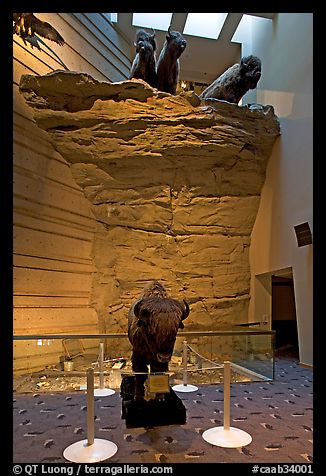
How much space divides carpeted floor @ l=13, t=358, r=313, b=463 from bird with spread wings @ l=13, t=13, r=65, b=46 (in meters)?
5.36

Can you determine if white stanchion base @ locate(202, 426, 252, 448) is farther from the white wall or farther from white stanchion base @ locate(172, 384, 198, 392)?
the white wall

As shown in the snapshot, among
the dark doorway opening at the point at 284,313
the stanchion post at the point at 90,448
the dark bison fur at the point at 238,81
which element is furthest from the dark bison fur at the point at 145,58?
the stanchion post at the point at 90,448

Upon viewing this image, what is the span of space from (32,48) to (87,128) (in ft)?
5.07

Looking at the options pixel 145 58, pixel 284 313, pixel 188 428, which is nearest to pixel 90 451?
pixel 188 428

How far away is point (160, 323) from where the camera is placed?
277 cm

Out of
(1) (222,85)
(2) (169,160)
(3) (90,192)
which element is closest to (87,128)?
(3) (90,192)

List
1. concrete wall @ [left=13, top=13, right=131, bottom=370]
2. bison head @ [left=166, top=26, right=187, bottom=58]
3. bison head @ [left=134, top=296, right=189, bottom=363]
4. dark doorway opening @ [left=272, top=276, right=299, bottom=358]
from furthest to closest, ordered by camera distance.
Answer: dark doorway opening @ [left=272, top=276, right=299, bottom=358], bison head @ [left=166, top=26, right=187, bottom=58], concrete wall @ [left=13, top=13, right=131, bottom=370], bison head @ [left=134, top=296, right=189, bottom=363]

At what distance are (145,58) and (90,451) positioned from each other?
7084 millimetres

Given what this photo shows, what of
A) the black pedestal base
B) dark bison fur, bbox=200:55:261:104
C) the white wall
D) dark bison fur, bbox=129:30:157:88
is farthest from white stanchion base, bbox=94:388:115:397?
dark bison fur, bbox=200:55:261:104

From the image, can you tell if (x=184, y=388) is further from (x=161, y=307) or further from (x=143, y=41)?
(x=143, y=41)

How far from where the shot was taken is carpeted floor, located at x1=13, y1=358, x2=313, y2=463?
2635 mm

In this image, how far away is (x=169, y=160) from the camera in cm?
723

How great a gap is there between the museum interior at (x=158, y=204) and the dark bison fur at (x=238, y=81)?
28mm

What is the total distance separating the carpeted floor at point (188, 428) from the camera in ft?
8.64
